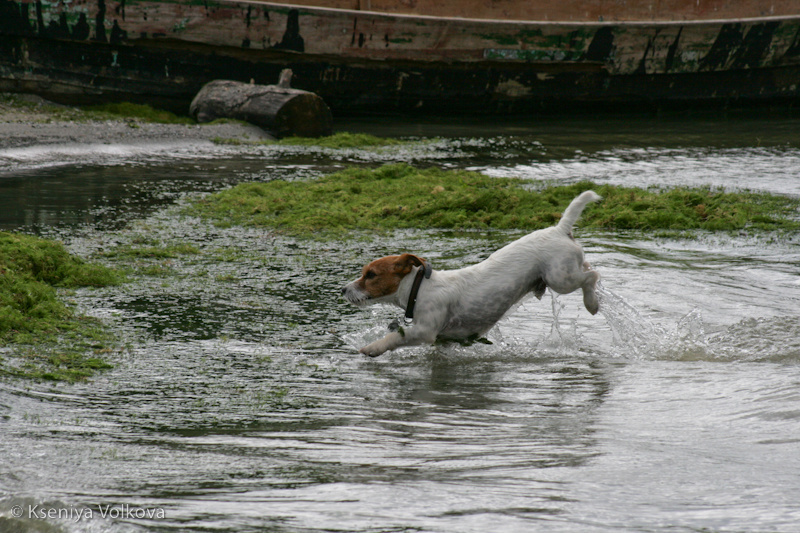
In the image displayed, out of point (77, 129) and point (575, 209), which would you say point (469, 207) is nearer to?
point (575, 209)

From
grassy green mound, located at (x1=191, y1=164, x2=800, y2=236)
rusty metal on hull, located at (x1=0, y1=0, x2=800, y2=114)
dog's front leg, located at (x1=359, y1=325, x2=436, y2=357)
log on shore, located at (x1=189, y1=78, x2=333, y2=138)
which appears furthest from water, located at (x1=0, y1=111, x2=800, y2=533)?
rusty metal on hull, located at (x1=0, y1=0, x2=800, y2=114)

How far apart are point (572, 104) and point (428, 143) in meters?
6.42

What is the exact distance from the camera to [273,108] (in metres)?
15.7

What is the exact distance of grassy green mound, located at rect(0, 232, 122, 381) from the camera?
14.8 ft

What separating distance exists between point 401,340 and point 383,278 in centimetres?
45

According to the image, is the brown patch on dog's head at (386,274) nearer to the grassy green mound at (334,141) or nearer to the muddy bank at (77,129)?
the muddy bank at (77,129)

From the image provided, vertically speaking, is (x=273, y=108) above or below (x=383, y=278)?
below

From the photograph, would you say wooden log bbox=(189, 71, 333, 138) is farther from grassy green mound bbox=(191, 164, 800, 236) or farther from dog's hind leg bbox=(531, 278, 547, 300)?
dog's hind leg bbox=(531, 278, 547, 300)

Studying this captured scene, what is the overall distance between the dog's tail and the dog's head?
44.8 inches

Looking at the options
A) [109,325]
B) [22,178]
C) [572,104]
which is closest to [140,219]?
[22,178]

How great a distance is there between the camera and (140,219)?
906 cm

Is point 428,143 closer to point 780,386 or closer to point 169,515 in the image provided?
point 780,386

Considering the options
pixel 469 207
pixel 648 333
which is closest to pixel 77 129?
pixel 469 207

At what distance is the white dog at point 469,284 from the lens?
5402 millimetres
